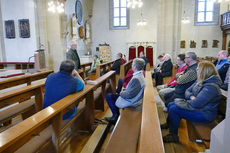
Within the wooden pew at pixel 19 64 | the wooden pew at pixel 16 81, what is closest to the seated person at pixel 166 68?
the wooden pew at pixel 16 81

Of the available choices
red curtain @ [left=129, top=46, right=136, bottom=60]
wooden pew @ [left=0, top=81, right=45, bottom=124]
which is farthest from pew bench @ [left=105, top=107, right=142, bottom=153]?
red curtain @ [left=129, top=46, right=136, bottom=60]

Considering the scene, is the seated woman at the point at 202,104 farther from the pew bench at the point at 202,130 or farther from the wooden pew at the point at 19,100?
the wooden pew at the point at 19,100

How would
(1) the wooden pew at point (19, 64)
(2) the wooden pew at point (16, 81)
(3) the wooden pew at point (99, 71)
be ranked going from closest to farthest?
1. (2) the wooden pew at point (16, 81)
2. (3) the wooden pew at point (99, 71)
3. (1) the wooden pew at point (19, 64)

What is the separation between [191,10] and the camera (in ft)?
42.7

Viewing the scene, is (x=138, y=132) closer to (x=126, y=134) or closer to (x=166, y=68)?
(x=126, y=134)

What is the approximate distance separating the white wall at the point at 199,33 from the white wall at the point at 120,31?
2308mm

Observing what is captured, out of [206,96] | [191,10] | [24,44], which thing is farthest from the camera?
[191,10]

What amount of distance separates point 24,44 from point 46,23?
7.40 ft

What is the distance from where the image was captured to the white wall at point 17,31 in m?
8.77

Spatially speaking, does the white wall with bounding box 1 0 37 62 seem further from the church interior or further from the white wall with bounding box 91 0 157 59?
the white wall with bounding box 91 0 157 59

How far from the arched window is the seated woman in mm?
12168

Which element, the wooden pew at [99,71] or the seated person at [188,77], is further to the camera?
the wooden pew at [99,71]

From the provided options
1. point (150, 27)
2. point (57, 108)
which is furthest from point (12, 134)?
point (150, 27)

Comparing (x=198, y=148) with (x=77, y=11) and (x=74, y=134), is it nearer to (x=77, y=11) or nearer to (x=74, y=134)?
(x=74, y=134)
